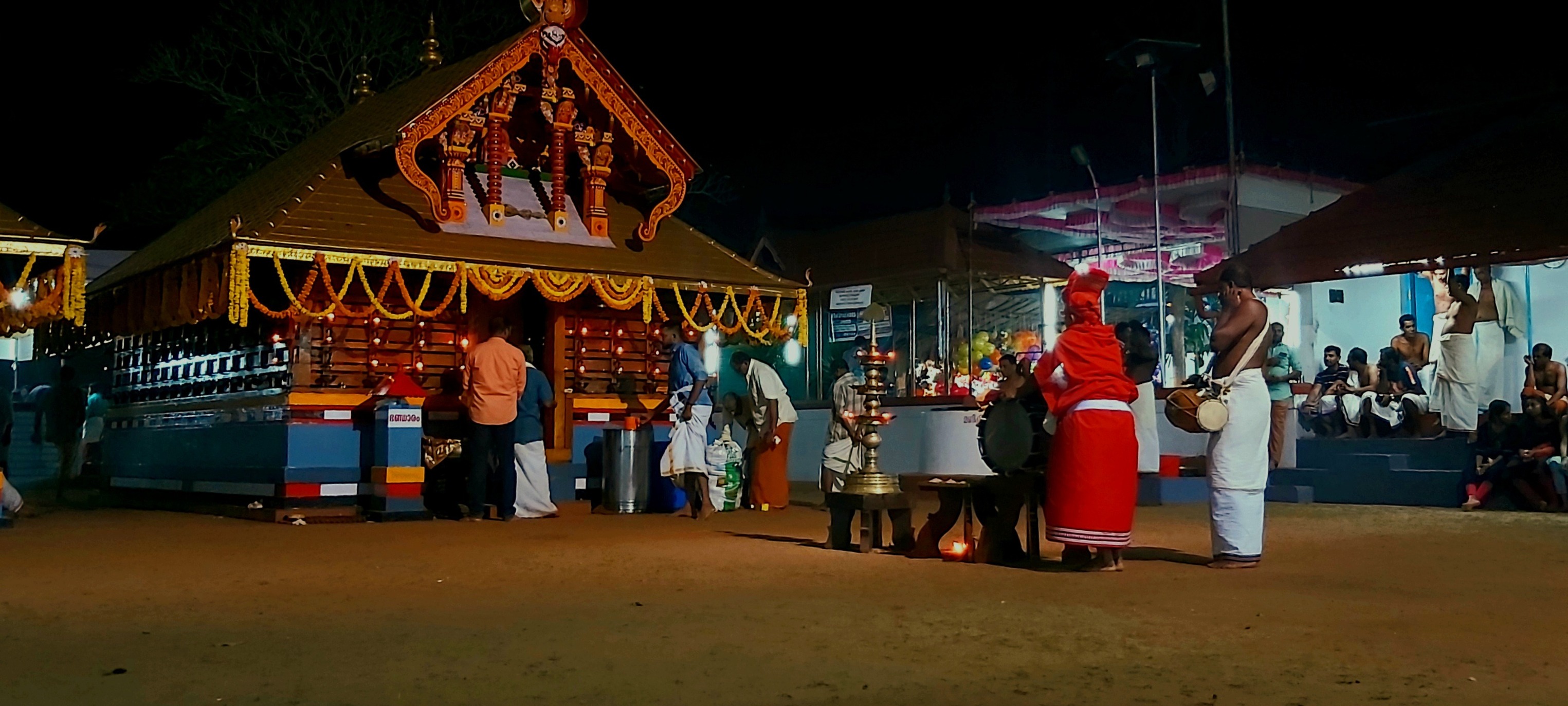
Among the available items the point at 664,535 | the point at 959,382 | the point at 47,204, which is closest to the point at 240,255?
the point at 664,535

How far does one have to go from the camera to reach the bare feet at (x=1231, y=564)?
27.1 feet

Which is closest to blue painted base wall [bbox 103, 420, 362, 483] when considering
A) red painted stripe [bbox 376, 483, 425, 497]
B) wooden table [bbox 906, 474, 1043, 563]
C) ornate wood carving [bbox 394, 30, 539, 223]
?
red painted stripe [bbox 376, 483, 425, 497]

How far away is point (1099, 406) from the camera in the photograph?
26.4 feet

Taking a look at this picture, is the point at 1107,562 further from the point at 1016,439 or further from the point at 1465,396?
the point at 1465,396

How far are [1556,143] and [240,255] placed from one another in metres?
14.3

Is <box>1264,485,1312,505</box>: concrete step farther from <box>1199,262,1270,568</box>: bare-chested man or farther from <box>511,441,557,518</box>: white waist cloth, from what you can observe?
<box>511,441,557,518</box>: white waist cloth

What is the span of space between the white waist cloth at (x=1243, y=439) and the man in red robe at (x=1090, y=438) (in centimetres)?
55

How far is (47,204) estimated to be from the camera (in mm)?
27109

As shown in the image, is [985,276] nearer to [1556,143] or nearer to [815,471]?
[815,471]

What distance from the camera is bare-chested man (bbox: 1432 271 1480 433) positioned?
15.6 m

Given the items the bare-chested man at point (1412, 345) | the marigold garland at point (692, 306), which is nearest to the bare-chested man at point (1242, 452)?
the marigold garland at point (692, 306)

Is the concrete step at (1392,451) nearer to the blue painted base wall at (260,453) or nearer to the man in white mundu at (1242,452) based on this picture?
the man in white mundu at (1242,452)

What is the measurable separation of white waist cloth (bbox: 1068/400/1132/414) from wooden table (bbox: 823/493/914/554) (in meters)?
1.62

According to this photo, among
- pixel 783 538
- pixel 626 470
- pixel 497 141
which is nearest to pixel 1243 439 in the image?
pixel 783 538
